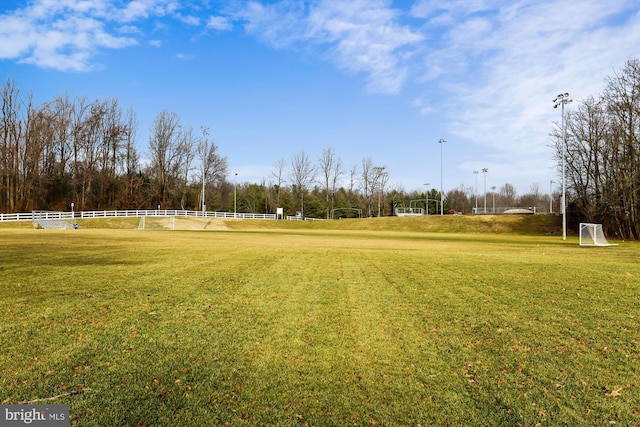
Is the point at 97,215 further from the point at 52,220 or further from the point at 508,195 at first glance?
the point at 508,195

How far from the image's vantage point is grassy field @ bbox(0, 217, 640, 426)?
176 inches

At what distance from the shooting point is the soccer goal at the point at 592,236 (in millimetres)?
30453

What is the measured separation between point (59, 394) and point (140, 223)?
59.3 meters

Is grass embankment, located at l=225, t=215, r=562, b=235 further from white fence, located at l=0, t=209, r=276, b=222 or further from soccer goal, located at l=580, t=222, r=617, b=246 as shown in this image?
soccer goal, located at l=580, t=222, r=617, b=246

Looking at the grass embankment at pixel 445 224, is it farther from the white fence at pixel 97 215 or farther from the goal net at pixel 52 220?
the goal net at pixel 52 220

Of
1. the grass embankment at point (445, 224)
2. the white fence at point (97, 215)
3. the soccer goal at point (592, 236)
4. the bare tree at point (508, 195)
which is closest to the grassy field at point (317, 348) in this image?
the soccer goal at point (592, 236)

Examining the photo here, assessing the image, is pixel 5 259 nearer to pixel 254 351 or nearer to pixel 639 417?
pixel 254 351

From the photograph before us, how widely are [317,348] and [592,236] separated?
32.9 metres

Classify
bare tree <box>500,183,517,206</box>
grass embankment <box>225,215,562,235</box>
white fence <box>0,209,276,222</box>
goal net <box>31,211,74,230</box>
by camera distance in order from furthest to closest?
bare tree <box>500,183,517,206</box> → grass embankment <box>225,215,562,235</box> → white fence <box>0,209,276,222</box> → goal net <box>31,211,74,230</box>

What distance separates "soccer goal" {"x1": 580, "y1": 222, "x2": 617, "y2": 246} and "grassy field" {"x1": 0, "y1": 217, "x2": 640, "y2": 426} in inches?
852

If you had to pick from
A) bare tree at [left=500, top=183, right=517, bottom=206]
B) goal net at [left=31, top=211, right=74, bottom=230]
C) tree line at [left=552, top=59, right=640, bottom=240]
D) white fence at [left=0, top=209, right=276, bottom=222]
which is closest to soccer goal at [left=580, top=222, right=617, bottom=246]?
tree line at [left=552, top=59, right=640, bottom=240]

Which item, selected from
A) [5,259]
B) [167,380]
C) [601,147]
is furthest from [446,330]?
[601,147]

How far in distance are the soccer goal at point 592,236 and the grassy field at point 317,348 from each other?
21652 millimetres

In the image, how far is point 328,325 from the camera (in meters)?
7.57
